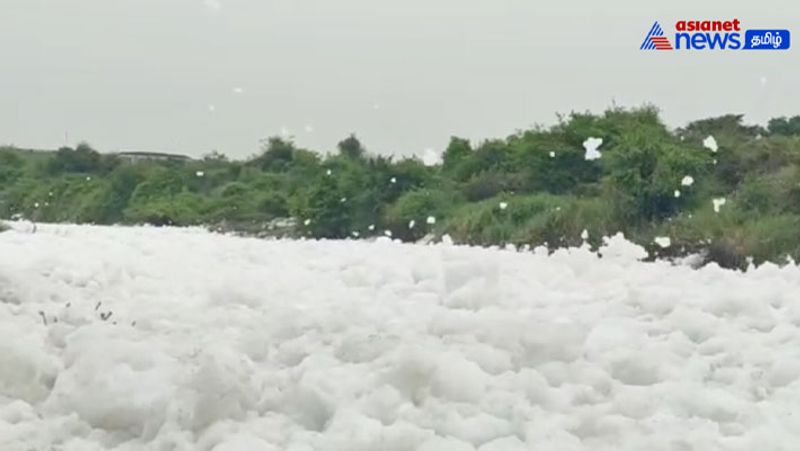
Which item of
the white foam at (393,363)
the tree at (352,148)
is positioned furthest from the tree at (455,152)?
the white foam at (393,363)

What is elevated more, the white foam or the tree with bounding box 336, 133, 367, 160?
the tree with bounding box 336, 133, 367, 160

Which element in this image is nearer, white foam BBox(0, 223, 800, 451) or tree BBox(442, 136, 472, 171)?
white foam BBox(0, 223, 800, 451)

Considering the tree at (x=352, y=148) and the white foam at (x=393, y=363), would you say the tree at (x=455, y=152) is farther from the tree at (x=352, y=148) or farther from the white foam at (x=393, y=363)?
the white foam at (x=393, y=363)

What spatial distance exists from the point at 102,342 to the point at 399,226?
1130 centimetres

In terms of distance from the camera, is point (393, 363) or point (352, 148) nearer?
point (393, 363)

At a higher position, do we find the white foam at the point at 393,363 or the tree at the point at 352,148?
the tree at the point at 352,148

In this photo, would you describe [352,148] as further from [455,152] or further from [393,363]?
[393,363]

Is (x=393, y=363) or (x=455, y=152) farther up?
(x=455, y=152)

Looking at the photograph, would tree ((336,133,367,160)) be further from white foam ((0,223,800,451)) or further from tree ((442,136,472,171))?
white foam ((0,223,800,451))

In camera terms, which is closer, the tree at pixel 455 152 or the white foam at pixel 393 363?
the white foam at pixel 393 363

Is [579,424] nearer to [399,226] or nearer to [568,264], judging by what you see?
[568,264]

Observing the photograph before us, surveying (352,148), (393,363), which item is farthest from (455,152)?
(393,363)

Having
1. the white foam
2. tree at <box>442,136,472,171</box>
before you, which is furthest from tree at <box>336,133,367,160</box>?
the white foam

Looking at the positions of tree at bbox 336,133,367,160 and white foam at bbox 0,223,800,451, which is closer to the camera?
white foam at bbox 0,223,800,451
